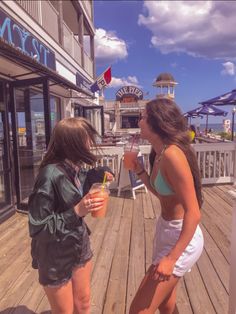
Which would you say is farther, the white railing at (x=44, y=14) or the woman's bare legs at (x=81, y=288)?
the white railing at (x=44, y=14)

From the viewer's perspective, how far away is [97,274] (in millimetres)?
3037

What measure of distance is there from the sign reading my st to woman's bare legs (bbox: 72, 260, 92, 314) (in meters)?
4.41

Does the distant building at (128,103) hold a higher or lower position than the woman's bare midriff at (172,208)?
higher

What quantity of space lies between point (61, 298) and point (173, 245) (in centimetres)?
69

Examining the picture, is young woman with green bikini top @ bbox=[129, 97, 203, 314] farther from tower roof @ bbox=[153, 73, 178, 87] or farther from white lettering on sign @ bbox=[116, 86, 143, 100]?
white lettering on sign @ bbox=[116, 86, 143, 100]

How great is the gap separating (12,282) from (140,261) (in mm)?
1376

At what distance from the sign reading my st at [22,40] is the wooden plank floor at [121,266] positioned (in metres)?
3.16

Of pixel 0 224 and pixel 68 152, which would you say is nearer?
pixel 68 152

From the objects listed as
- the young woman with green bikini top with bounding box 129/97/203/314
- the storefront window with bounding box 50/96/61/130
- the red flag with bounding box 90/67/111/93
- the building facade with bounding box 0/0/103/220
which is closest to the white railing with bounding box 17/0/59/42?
the building facade with bounding box 0/0/103/220

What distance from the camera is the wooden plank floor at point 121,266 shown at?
2.55 m

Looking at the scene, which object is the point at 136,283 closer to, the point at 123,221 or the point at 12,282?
the point at 12,282

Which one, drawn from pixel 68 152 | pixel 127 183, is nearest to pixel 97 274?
pixel 68 152

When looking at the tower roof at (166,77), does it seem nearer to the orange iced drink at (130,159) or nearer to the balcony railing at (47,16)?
the balcony railing at (47,16)

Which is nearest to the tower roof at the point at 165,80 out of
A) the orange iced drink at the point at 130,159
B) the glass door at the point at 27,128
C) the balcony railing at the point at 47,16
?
the balcony railing at the point at 47,16
